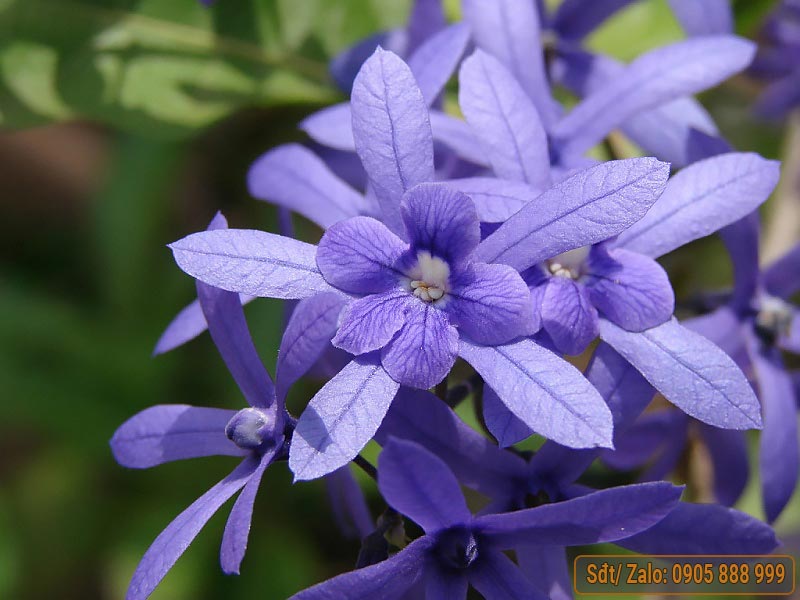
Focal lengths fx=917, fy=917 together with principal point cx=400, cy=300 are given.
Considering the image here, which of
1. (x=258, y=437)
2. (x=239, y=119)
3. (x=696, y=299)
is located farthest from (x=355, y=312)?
(x=239, y=119)

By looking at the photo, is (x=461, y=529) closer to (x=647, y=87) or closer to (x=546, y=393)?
(x=546, y=393)

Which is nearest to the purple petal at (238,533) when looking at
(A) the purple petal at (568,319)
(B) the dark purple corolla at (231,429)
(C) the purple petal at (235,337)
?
(B) the dark purple corolla at (231,429)

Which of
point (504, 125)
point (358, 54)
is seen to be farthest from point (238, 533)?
point (358, 54)

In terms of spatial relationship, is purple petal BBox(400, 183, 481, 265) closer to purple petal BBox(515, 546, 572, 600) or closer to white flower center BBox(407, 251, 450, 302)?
white flower center BBox(407, 251, 450, 302)

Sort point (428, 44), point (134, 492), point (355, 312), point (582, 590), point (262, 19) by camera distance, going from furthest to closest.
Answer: point (134, 492), point (262, 19), point (582, 590), point (428, 44), point (355, 312)

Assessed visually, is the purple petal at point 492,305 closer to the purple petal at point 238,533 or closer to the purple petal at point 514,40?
the purple petal at point 238,533

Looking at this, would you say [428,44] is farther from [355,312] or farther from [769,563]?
[769,563]
